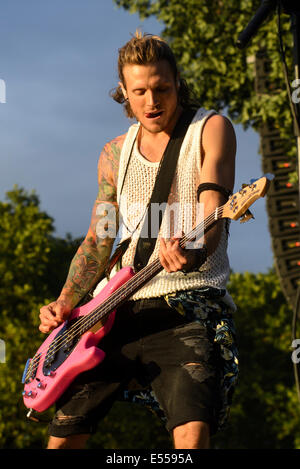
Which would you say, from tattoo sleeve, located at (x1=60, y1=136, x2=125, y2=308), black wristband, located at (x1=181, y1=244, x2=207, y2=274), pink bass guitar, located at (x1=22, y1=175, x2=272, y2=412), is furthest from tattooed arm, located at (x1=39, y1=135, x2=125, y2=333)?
black wristband, located at (x1=181, y1=244, x2=207, y2=274)

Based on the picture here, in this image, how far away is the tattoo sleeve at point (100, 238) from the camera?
3799 mm

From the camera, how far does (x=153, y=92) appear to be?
3.38 metres

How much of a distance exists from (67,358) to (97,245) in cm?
71

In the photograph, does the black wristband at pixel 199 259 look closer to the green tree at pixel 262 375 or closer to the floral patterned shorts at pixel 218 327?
the floral patterned shorts at pixel 218 327

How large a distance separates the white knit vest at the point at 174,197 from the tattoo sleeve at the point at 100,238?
136 millimetres

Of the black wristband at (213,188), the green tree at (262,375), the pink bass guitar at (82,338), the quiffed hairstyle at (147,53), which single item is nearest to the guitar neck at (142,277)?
the pink bass guitar at (82,338)

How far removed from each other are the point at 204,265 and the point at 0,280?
10943mm

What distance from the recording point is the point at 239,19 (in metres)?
10.9

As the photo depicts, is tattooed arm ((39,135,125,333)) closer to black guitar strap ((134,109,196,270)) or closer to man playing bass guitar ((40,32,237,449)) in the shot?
man playing bass guitar ((40,32,237,449))

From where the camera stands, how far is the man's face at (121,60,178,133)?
338 cm

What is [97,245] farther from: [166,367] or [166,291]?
[166,367]

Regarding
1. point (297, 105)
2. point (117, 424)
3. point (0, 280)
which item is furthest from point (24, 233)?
point (297, 105)

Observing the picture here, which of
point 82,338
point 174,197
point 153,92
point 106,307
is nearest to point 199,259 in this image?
point 174,197
